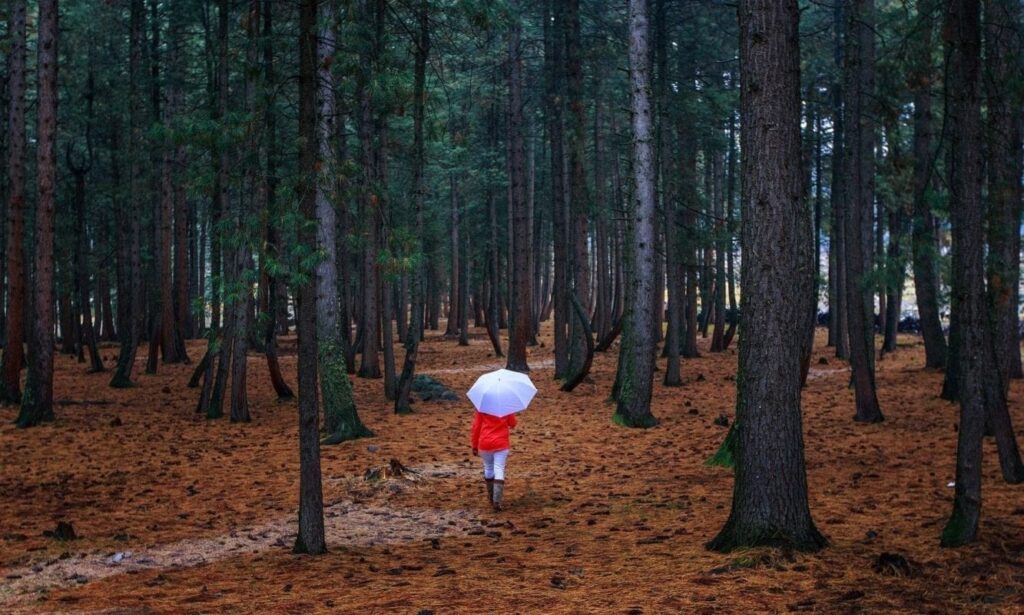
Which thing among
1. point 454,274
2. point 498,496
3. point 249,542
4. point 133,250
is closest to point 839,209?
point 454,274

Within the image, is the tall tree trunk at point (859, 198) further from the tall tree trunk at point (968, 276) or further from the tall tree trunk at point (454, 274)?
the tall tree trunk at point (454, 274)

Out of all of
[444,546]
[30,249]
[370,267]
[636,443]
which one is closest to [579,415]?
[636,443]

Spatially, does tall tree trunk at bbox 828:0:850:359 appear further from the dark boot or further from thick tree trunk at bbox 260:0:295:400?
the dark boot

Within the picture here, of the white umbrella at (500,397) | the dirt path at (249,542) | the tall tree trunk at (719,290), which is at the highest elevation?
the tall tree trunk at (719,290)

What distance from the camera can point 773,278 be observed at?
7.11m

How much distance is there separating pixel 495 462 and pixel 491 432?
33 cm

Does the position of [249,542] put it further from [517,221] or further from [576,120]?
[517,221]

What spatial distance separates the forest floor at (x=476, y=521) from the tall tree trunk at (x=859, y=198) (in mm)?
847

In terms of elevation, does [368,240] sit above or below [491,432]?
above

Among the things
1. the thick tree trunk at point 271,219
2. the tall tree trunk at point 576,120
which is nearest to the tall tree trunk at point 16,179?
the thick tree trunk at point 271,219

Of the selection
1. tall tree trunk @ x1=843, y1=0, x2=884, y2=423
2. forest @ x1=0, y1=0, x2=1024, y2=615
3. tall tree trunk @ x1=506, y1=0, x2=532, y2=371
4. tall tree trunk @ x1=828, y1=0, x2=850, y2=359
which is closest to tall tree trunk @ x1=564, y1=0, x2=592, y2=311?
forest @ x1=0, y1=0, x2=1024, y2=615

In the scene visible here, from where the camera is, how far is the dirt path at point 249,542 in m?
7.32

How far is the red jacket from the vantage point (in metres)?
10.1

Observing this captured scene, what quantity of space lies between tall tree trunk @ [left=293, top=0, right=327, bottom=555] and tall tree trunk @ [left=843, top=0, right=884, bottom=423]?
31.7 ft
